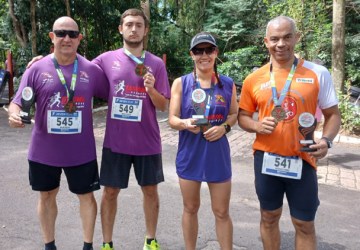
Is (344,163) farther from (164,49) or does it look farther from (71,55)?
(164,49)

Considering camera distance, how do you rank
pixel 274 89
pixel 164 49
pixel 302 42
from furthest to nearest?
pixel 164 49 → pixel 302 42 → pixel 274 89

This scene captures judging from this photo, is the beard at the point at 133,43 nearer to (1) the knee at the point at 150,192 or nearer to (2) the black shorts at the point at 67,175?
(2) the black shorts at the point at 67,175

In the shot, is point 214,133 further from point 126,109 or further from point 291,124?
point 126,109

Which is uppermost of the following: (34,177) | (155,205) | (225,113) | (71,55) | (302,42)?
(302,42)

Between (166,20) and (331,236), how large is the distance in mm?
14848

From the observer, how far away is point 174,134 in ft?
29.1

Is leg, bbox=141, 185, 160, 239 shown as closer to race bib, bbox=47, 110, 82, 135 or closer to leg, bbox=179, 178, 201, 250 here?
leg, bbox=179, 178, 201, 250

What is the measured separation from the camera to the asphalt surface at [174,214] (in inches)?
152

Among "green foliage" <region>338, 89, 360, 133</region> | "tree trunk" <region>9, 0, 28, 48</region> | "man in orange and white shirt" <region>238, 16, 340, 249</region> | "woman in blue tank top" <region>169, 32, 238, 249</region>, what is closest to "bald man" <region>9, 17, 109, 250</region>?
"woman in blue tank top" <region>169, 32, 238, 249</region>

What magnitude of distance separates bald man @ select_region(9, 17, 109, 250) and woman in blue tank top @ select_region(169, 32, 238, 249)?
763 mm

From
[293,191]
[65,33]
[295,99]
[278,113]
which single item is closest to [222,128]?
[278,113]

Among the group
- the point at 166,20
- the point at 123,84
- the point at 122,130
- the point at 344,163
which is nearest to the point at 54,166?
the point at 122,130

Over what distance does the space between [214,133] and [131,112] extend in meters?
0.81

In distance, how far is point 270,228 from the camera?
301 centimetres
